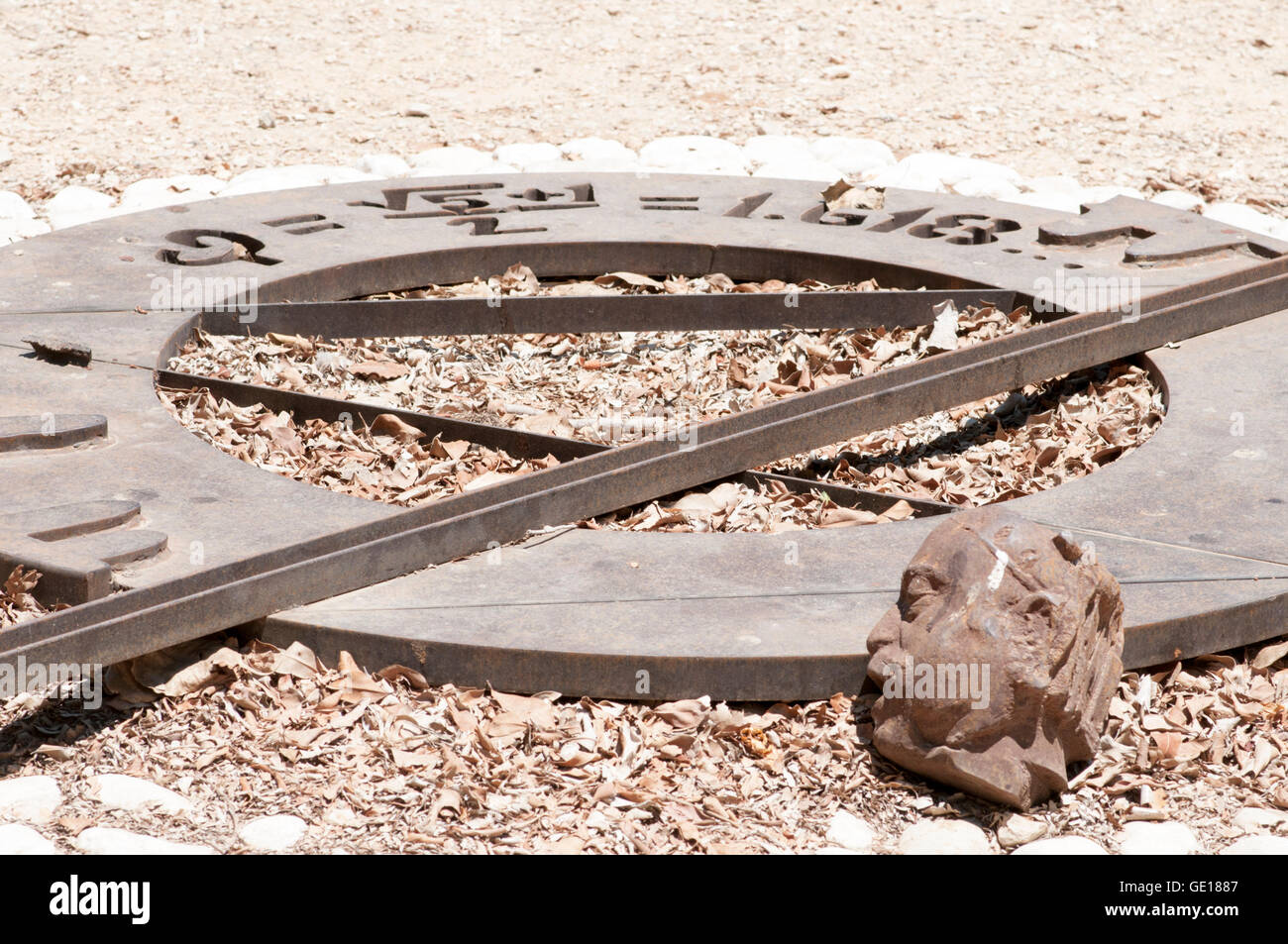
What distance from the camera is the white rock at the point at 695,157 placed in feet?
28.4

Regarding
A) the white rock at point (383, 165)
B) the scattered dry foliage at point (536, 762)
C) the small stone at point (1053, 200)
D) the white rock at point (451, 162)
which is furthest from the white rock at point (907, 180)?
the scattered dry foliage at point (536, 762)

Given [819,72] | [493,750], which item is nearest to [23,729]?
[493,750]

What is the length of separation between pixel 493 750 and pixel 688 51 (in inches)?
357

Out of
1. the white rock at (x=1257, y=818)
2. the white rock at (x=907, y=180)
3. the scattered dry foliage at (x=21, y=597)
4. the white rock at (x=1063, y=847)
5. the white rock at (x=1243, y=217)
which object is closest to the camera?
the white rock at (x=1063, y=847)

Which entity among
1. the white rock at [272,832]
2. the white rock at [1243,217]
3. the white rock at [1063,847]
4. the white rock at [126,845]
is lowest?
the white rock at [1063,847]

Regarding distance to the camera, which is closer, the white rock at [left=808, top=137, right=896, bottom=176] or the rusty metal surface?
the rusty metal surface

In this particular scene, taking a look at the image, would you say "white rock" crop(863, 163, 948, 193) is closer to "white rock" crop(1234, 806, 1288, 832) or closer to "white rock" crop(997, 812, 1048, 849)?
"white rock" crop(1234, 806, 1288, 832)

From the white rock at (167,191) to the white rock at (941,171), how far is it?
366 cm

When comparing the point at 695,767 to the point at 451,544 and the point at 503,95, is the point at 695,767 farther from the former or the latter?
the point at 503,95

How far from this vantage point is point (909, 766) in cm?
311

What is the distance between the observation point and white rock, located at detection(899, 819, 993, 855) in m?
2.94

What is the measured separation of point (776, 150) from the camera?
9.02m

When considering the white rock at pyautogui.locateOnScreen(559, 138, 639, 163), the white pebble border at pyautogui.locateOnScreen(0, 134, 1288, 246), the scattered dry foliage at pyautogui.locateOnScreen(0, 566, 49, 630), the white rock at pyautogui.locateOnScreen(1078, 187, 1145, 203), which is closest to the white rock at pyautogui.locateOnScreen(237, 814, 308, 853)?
the scattered dry foliage at pyautogui.locateOnScreen(0, 566, 49, 630)

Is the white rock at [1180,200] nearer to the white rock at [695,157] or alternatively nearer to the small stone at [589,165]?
the white rock at [695,157]
